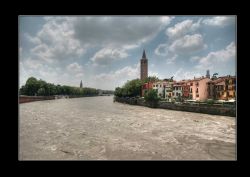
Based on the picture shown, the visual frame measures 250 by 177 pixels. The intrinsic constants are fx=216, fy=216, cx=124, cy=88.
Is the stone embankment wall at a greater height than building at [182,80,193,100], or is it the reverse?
building at [182,80,193,100]

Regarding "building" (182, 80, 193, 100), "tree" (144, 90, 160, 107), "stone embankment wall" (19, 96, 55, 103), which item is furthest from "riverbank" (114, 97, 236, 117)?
"stone embankment wall" (19, 96, 55, 103)

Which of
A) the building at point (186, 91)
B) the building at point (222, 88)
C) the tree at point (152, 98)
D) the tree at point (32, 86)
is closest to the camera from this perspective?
the building at point (222, 88)

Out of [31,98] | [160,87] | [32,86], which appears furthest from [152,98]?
[32,86]

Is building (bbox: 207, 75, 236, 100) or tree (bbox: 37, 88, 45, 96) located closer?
building (bbox: 207, 75, 236, 100)

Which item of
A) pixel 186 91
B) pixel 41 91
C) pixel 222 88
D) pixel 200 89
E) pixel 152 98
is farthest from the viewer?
pixel 41 91

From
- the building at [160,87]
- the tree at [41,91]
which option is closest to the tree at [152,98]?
the building at [160,87]

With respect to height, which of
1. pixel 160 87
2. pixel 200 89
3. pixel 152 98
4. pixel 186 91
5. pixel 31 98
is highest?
pixel 160 87

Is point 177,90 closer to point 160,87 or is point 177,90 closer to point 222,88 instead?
point 160,87

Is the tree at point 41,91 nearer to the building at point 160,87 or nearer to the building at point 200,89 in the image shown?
the building at point 160,87

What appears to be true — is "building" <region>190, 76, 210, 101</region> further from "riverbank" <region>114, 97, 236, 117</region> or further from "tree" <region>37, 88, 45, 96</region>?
"tree" <region>37, 88, 45, 96</region>

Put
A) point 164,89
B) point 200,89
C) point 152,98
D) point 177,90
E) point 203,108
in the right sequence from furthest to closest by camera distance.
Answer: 1. point 164,89
2. point 177,90
3. point 152,98
4. point 200,89
5. point 203,108
